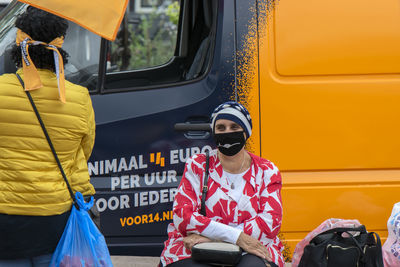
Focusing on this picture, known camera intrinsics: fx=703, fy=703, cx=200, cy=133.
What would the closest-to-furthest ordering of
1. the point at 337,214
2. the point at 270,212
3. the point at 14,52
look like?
the point at 14,52 < the point at 270,212 < the point at 337,214

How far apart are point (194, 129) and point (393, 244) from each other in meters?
1.25

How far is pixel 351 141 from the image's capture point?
13.2ft

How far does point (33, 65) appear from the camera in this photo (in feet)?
9.29

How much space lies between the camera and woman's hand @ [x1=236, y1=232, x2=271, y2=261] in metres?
3.28

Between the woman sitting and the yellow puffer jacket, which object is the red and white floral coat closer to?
the woman sitting

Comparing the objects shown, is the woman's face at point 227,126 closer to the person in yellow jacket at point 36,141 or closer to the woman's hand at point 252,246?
the woman's hand at point 252,246

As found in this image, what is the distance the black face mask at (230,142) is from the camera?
3.37m

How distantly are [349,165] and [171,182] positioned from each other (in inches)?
40.4

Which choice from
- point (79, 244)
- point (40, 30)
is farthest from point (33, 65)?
point (79, 244)

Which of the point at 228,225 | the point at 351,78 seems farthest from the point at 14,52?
the point at 351,78

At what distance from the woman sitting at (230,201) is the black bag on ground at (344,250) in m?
0.19

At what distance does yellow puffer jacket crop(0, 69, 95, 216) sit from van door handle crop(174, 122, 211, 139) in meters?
1.16

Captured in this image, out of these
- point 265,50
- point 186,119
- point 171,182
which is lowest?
point 171,182

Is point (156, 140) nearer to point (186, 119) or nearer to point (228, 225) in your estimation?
point (186, 119)
